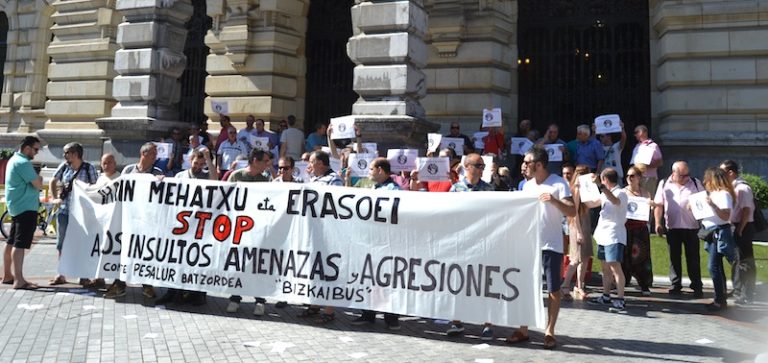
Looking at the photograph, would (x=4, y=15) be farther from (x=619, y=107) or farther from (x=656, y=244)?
(x=656, y=244)

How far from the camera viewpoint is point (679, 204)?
8852mm

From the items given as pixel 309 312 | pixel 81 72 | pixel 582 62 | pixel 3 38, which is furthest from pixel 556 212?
pixel 3 38

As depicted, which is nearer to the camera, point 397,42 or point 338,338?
point 338,338

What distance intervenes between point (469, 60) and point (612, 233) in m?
8.02

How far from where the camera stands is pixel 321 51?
60.6ft

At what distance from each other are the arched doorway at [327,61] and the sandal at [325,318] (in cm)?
1174

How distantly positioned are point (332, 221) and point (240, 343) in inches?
64.9

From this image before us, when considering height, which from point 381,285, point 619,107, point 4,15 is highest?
point 4,15

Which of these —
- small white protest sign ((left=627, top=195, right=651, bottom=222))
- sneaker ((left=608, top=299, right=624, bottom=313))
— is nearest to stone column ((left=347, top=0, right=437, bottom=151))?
small white protest sign ((left=627, top=195, right=651, bottom=222))

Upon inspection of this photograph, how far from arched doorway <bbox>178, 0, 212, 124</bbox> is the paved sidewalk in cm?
1261

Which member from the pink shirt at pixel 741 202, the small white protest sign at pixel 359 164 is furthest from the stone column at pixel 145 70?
the pink shirt at pixel 741 202

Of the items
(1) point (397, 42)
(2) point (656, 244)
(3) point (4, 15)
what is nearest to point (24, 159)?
(1) point (397, 42)

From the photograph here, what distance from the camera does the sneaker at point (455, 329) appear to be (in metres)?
6.20

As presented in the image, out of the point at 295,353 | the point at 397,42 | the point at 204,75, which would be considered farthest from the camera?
the point at 204,75
